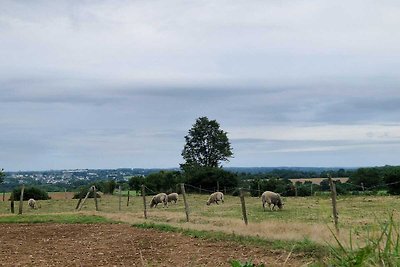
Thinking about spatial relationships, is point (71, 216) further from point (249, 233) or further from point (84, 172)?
point (84, 172)

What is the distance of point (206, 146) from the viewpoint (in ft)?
213

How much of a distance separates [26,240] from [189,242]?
5.82 meters

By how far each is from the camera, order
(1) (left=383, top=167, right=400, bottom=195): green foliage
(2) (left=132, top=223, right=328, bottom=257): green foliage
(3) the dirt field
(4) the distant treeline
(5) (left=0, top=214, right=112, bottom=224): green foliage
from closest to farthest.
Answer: (2) (left=132, top=223, right=328, bottom=257): green foliage
(3) the dirt field
(5) (left=0, top=214, right=112, bottom=224): green foliage
(1) (left=383, top=167, right=400, bottom=195): green foliage
(4) the distant treeline

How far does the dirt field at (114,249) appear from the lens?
12094mm

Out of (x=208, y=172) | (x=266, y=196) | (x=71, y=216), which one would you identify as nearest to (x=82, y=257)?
(x=71, y=216)

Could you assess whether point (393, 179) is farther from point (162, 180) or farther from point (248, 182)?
point (162, 180)

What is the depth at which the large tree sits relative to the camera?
210ft

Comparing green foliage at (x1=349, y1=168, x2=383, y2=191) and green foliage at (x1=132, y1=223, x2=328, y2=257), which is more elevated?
green foliage at (x1=349, y1=168, x2=383, y2=191)

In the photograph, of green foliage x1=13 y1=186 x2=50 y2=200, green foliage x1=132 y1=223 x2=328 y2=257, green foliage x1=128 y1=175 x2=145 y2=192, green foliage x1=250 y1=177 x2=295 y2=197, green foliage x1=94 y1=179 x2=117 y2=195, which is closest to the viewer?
green foliage x1=132 y1=223 x2=328 y2=257

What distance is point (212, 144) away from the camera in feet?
211

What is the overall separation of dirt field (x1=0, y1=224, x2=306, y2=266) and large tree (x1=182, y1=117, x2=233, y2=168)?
4453cm

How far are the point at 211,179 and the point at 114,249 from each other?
37.4m

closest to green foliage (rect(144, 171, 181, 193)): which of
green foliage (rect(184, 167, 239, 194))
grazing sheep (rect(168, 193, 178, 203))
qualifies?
green foliage (rect(184, 167, 239, 194))

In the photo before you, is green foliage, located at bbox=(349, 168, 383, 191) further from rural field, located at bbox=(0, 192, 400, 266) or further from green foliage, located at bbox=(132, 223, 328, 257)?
green foliage, located at bbox=(132, 223, 328, 257)
